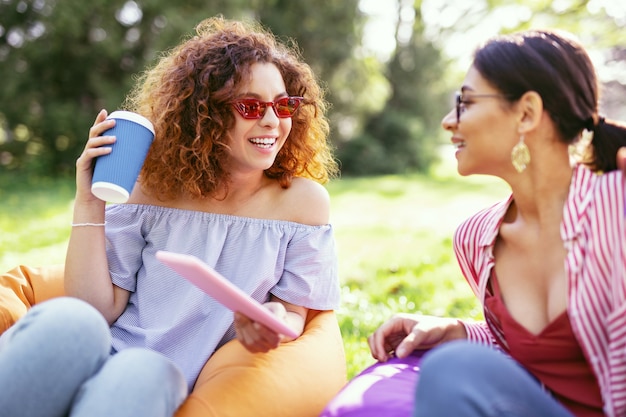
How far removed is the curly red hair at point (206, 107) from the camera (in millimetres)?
2258

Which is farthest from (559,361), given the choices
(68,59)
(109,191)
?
(68,59)

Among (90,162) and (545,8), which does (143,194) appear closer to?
(90,162)

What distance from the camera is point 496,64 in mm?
1715

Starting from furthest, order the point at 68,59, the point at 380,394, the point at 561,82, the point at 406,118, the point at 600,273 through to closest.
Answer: the point at 406,118 → the point at 68,59 → the point at 380,394 → the point at 561,82 → the point at 600,273

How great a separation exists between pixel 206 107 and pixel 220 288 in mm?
906

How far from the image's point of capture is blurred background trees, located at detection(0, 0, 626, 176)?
36.8ft

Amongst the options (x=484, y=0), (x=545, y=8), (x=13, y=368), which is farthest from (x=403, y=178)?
(x=13, y=368)

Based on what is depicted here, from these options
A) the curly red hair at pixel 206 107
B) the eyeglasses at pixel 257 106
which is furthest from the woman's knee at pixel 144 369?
the eyeglasses at pixel 257 106

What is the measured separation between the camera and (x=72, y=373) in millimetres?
1585

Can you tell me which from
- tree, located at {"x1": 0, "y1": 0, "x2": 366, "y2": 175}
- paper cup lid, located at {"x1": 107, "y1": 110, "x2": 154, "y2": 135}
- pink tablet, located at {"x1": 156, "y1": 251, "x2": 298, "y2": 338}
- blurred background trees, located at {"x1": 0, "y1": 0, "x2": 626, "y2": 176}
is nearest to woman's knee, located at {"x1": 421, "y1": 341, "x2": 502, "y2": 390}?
pink tablet, located at {"x1": 156, "y1": 251, "x2": 298, "y2": 338}

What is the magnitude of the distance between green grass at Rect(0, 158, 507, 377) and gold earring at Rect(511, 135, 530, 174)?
157 centimetres

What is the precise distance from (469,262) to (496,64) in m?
0.64

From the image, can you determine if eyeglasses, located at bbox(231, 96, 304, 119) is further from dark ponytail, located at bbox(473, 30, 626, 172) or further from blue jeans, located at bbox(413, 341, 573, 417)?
blue jeans, located at bbox(413, 341, 573, 417)

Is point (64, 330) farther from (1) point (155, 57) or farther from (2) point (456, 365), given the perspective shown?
(1) point (155, 57)
